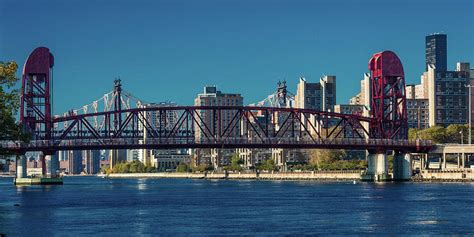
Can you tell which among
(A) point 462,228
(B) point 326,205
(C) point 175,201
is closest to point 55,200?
(C) point 175,201

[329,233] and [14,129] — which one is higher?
[14,129]

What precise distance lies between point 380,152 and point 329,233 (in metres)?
117

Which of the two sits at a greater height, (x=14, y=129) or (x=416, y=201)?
(x=14, y=129)

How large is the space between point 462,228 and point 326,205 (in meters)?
34.3

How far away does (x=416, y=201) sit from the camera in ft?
407

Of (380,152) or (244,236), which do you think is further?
(380,152)

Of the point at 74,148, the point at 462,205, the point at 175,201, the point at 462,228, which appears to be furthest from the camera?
the point at 74,148

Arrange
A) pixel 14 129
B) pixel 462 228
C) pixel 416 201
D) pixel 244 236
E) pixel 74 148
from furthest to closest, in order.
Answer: pixel 74 148
pixel 416 201
pixel 14 129
pixel 462 228
pixel 244 236

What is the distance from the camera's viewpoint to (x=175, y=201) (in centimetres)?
13425

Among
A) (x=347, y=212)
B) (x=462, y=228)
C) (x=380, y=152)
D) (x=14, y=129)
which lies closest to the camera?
(x=462, y=228)

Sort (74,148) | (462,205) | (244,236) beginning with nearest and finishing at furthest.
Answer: (244,236), (462,205), (74,148)

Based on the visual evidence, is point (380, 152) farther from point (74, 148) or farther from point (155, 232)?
point (155, 232)

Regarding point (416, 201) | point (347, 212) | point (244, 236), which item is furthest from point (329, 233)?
point (416, 201)

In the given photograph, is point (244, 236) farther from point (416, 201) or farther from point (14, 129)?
point (416, 201)
